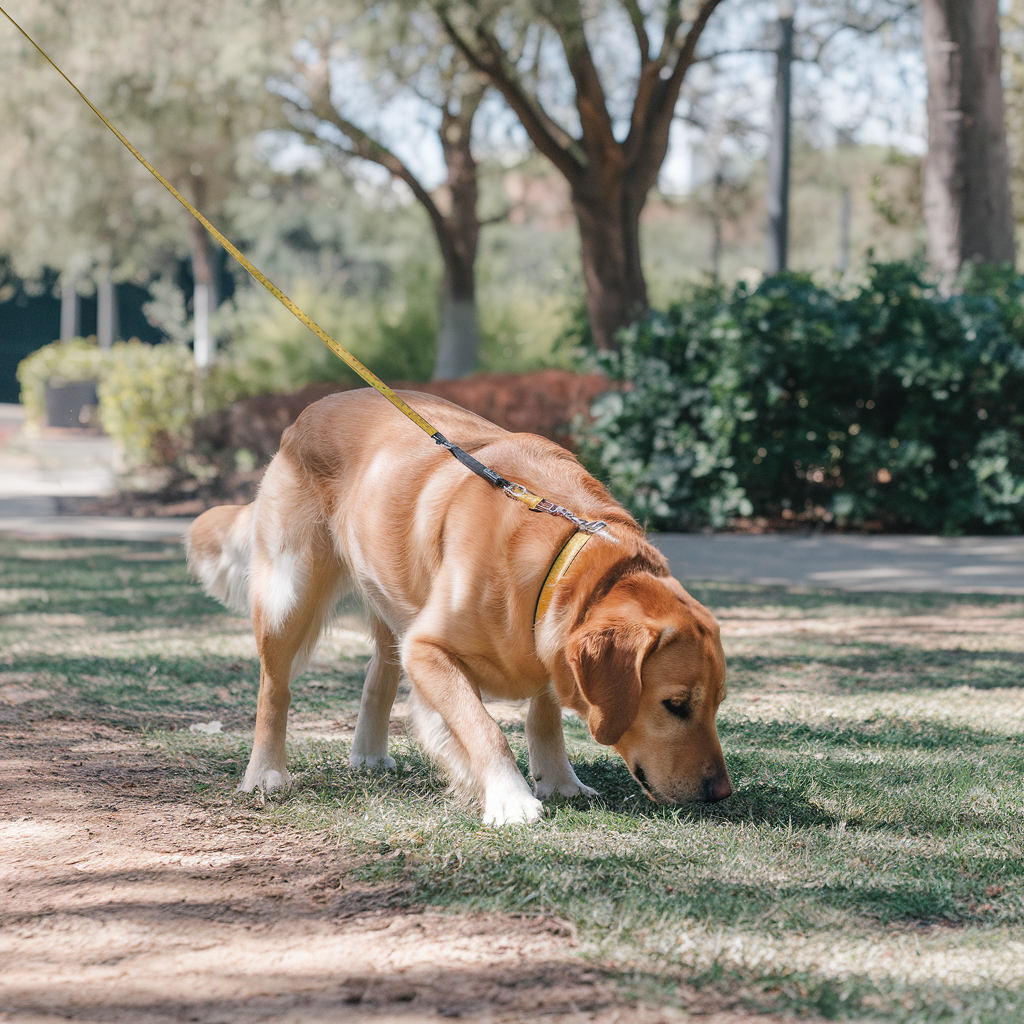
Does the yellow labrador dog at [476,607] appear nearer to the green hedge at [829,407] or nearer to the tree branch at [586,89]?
the green hedge at [829,407]

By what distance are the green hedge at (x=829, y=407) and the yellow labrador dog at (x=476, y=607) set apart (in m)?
5.91

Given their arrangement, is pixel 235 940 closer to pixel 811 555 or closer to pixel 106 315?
pixel 811 555

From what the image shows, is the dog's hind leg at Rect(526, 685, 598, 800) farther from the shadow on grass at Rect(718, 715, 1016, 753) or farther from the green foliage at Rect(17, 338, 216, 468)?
the green foliage at Rect(17, 338, 216, 468)

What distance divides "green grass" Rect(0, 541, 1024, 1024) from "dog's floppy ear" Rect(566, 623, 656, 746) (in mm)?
354

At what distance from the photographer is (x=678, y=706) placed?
321 cm

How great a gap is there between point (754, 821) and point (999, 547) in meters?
6.89

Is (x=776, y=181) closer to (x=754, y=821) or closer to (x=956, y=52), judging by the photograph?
(x=956, y=52)

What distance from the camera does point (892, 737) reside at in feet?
14.5

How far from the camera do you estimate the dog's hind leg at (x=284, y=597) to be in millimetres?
3814

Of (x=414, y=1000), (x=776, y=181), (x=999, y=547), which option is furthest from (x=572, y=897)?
(x=776, y=181)

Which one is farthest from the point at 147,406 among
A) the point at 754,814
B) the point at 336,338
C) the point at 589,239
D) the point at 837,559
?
the point at 754,814

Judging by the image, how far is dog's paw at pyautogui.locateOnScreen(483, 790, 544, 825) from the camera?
10.7ft

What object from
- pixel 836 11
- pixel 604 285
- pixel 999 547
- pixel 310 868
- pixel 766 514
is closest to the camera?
pixel 310 868

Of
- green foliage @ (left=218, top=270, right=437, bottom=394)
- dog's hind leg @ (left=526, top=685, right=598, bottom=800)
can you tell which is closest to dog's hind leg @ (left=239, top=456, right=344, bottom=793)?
dog's hind leg @ (left=526, top=685, right=598, bottom=800)
